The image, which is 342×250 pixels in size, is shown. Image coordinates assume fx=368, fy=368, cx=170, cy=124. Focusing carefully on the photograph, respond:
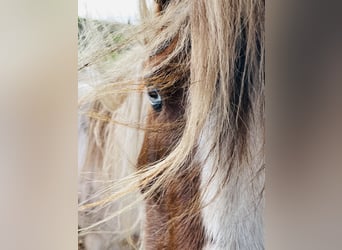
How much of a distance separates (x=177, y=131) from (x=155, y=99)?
0.43 ft

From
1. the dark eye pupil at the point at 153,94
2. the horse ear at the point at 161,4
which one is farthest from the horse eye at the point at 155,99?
the horse ear at the point at 161,4

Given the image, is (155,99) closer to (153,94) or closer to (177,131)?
(153,94)

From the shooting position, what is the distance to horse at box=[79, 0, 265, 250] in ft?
3.67

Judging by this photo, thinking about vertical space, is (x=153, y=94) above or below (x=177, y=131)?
above

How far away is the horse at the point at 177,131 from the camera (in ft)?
3.67

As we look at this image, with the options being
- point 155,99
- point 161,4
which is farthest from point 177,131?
point 161,4

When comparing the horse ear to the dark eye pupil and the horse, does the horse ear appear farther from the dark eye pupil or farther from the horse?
the dark eye pupil

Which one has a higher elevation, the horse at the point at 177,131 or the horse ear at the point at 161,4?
the horse ear at the point at 161,4

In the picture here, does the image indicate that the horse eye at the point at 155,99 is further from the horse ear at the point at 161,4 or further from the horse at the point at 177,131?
the horse ear at the point at 161,4

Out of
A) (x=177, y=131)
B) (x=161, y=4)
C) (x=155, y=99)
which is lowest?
(x=177, y=131)

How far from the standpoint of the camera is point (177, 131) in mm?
1230
